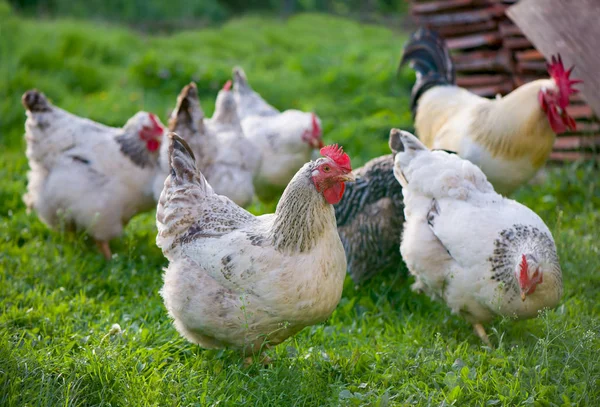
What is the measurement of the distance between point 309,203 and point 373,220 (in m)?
1.55

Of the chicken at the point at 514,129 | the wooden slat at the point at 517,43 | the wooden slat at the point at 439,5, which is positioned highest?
the wooden slat at the point at 439,5

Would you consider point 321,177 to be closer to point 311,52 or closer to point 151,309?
point 151,309

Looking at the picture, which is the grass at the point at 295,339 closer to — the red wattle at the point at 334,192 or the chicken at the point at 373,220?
the chicken at the point at 373,220

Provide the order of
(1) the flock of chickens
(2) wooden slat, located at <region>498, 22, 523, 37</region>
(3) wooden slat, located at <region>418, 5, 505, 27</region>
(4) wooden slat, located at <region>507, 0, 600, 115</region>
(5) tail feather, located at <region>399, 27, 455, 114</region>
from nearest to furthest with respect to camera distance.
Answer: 1. (1) the flock of chickens
2. (4) wooden slat, located at <region>507, 0, 600, 115</region>
3. (5) tail feather, located at <region>399, 27, 455, 114</region>
4. (2) wooden slat, located at <region>498, 22, 523, 37</region>
5. (3) wooden slat, located at <region>418, 5, 505, 27</region>

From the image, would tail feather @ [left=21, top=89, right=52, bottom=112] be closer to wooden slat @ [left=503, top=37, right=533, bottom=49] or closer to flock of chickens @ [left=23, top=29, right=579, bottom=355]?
flock of chickens @ [left=23, top=29, right=579, bottom=355]

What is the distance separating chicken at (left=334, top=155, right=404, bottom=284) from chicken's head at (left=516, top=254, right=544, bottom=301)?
4.44 ft

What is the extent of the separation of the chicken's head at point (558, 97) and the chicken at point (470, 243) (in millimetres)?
1147

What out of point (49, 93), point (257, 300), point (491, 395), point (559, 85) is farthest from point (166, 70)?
point (491, 395)

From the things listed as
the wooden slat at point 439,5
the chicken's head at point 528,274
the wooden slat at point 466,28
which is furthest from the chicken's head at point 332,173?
the wooden slat at point 439,5

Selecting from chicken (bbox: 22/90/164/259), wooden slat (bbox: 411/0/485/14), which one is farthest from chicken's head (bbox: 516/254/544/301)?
wooden slat (bbox: 411/0/485/14)

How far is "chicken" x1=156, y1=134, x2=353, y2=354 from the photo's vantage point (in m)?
3.13

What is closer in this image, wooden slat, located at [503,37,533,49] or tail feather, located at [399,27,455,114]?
tail feather, located at [399,27,455,114]

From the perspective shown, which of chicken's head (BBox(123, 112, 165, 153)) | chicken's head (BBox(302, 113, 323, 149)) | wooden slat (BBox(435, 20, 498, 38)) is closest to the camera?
chicken's head (BBox(123, 112, 165, 153))

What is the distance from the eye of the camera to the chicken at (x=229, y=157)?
512 centimetres
